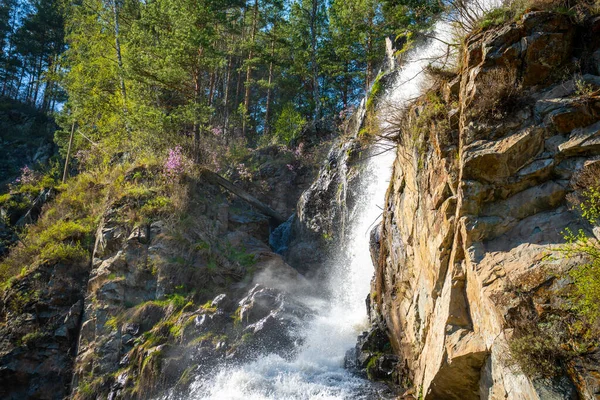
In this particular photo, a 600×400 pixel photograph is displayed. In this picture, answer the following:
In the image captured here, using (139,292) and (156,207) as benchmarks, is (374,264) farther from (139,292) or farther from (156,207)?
(156,207)

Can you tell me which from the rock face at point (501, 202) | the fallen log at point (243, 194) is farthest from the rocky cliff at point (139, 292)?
the rock face at point (501, 202)

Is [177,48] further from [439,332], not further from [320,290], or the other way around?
[439,332]

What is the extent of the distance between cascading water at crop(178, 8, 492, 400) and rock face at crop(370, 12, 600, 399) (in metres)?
1.30

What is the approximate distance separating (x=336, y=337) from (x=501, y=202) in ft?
21.5

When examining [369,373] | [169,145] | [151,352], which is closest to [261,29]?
[169,145]

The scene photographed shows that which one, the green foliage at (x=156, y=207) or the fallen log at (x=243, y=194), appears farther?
the fallen log at (x=243, y=194)

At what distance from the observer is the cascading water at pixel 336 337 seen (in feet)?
28.3

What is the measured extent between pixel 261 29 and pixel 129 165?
16361 mm

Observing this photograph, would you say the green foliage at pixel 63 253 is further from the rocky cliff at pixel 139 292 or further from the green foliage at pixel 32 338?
the green foliage at pixel 32 338

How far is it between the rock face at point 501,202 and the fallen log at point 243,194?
11184 mm

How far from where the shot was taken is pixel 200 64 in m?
17.8

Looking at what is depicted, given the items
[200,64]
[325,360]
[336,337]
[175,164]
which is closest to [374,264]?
[336,337]

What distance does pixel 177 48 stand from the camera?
17.0 metres

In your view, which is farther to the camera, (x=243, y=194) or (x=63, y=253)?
(x=243, y=194)
